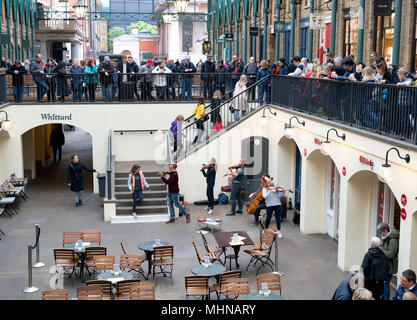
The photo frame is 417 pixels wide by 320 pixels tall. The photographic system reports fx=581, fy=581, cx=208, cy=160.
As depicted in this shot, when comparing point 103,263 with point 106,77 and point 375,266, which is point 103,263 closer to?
point 375,266

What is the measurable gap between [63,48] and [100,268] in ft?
126

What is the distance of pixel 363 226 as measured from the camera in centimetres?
1342

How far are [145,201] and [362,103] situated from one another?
29.4 feet

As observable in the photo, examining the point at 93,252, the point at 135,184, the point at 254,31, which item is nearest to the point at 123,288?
the point at 93,252

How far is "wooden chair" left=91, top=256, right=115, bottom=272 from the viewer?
12.3 meters

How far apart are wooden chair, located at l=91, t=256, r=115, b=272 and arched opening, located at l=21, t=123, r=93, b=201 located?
1045 centimetres

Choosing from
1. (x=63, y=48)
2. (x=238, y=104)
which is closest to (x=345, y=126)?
(x=238, y=104)

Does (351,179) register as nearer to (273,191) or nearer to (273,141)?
(273,191)

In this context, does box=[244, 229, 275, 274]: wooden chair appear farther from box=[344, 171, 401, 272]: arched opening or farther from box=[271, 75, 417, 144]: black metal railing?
box=[271, 75, 417, 144]: black metal railing

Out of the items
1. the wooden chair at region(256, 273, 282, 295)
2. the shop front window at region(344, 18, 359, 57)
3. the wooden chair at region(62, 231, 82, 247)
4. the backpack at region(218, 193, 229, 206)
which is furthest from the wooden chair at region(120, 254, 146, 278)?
the shop front window at region(344, 18, 359, 57)

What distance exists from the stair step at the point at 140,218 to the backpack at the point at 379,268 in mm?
9248

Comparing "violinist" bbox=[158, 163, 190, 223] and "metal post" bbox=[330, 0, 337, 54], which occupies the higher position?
"metal post" bbox=[330, 0, 337, 54]

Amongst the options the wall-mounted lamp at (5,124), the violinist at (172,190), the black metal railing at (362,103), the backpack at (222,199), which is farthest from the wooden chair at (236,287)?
the wall-mounted lamp at (5,124)

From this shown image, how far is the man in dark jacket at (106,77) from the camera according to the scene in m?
21.9
